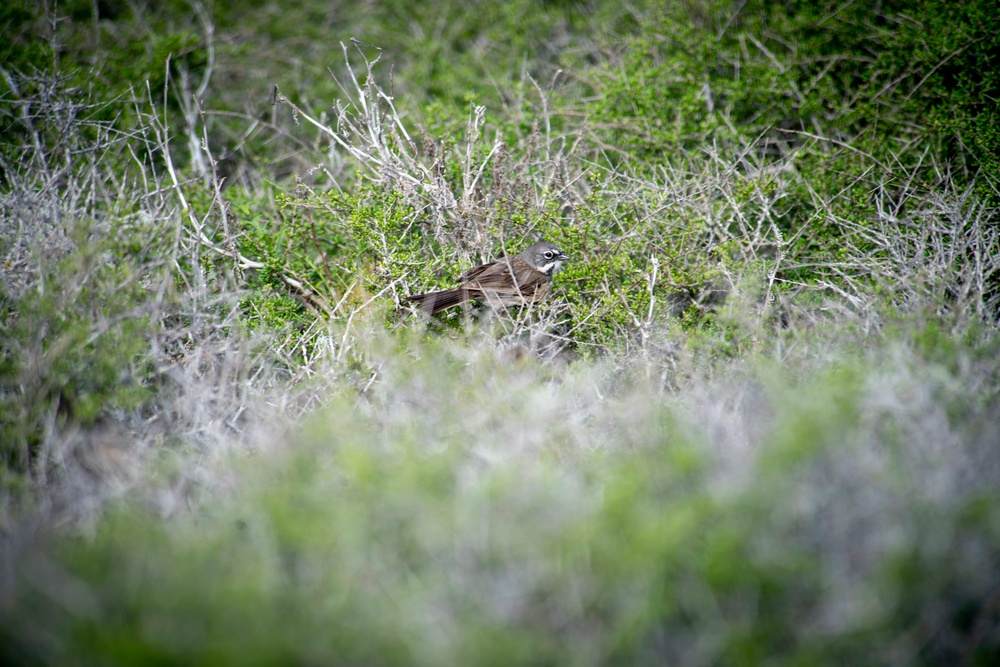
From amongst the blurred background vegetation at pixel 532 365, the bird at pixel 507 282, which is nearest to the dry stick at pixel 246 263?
the blurred background vegetation at pixel 532 365

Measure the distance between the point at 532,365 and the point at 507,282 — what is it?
4.48ft

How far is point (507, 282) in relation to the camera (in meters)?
5.65

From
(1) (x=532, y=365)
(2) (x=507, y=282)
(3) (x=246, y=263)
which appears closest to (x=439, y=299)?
(2) (x=507, y=282)

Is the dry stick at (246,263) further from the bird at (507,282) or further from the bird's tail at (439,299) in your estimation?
the bird at (507,282)

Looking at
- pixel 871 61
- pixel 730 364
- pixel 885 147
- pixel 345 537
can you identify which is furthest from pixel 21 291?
pixel 871 61

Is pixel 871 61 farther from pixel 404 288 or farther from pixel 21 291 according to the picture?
pixel 21 291

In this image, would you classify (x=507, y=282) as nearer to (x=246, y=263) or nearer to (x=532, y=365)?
(x=532, y=365)

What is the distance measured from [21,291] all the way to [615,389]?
3.71 meters

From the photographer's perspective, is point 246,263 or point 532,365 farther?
point 246,263

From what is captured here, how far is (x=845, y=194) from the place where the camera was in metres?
6.15

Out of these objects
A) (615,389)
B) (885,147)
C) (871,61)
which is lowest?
(615,389)

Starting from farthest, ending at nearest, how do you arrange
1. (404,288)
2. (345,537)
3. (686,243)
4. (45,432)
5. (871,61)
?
1. (871,61)
2. (686,243)
3. (404,288)
4. (45,432)
5. (345,537)

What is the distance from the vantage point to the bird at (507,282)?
17.7ft

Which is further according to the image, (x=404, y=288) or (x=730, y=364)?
(x=404, y=288)
